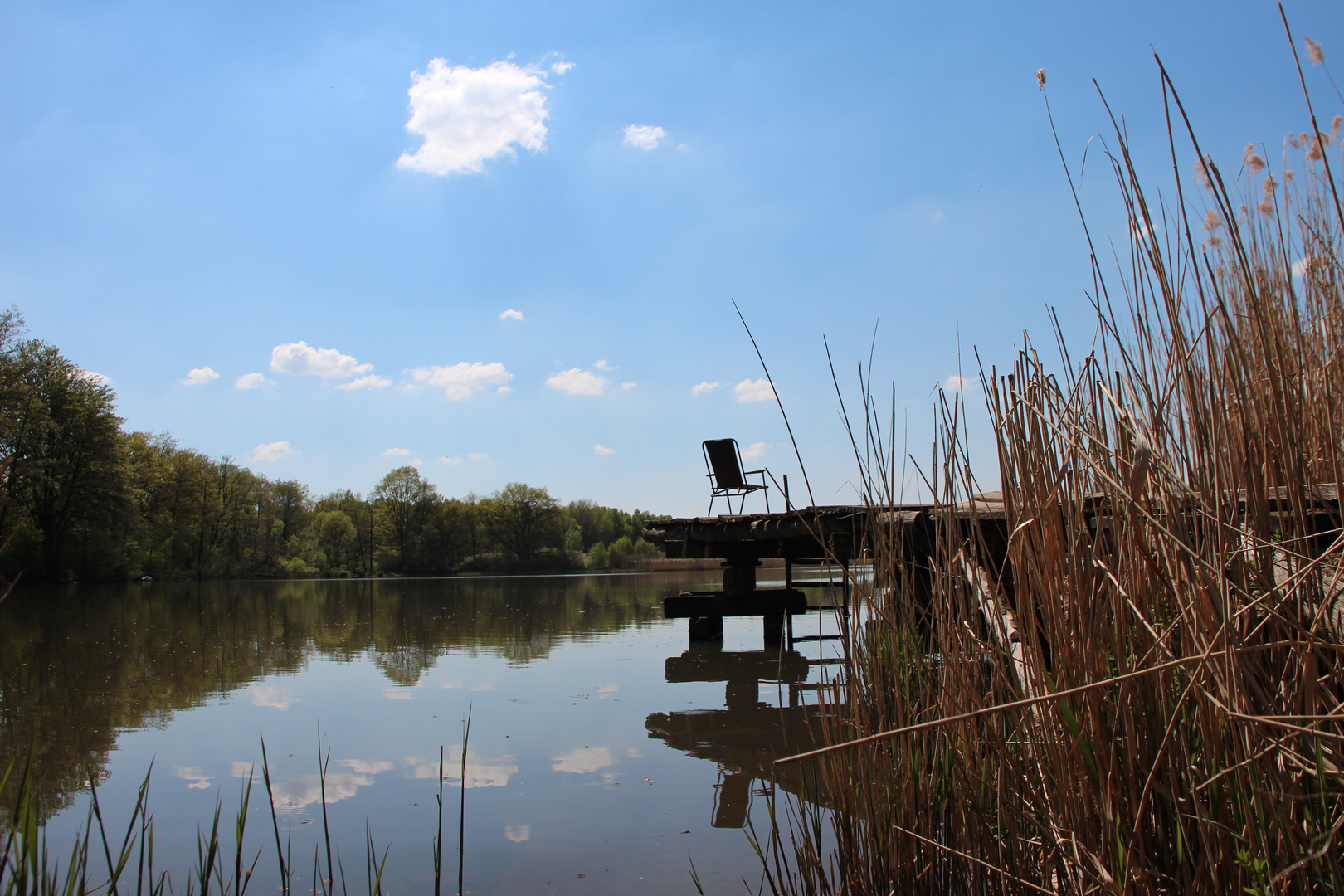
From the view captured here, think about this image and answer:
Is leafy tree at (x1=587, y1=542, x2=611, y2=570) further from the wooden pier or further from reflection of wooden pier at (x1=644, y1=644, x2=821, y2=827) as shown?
reflection of wooden pier at (x1=644, y1=644, x2=821, y2=827)

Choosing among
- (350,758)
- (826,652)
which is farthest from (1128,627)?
(826,652)

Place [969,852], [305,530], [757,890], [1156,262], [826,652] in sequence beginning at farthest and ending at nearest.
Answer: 1. [305,530]
2. [826,652]
3. [757,890]
4. [969,852]
5. [1156,262]

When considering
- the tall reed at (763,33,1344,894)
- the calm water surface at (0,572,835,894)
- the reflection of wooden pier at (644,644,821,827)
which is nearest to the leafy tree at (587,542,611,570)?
the calm water surface at (0,572,835,894)

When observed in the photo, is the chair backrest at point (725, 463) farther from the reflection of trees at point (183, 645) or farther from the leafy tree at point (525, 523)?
the leafy tree at point (525, 523)

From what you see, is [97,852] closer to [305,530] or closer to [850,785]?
[850,785]

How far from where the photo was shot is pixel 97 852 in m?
3.42

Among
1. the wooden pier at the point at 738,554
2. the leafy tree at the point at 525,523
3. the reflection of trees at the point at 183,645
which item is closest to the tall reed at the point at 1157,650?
the reflection of trees at the point at 183,645

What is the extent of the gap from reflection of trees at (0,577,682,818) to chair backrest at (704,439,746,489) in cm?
305

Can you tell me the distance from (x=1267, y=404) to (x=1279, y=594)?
15.1 inches

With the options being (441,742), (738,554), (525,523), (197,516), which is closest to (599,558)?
(525,523)

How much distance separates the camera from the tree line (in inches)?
1078

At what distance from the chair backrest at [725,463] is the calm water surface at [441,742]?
77.6 inches

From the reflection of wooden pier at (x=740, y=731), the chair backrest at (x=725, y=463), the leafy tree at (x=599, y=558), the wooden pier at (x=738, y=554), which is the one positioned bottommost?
the leafy tree at (x=599, y=558)

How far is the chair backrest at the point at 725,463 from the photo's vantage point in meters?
9.24
